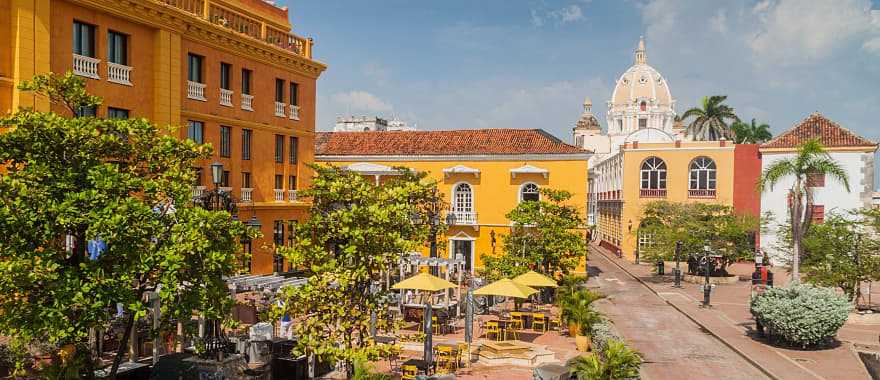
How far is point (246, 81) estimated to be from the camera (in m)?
26.5

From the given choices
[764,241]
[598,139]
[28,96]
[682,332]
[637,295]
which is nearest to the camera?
[28,96]

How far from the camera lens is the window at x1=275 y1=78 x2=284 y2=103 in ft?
92.6

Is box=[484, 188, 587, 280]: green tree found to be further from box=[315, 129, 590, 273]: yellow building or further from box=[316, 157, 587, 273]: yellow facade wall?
box=[316, 157, 587, 273]: yellow facade wall

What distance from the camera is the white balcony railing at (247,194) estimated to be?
1040 inches

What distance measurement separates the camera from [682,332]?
22.5m

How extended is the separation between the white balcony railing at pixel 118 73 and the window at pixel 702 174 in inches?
1433

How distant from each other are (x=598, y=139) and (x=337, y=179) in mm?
86213

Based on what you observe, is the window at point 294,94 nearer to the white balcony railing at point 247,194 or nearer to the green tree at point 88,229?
the white balcony railing at point 247,194

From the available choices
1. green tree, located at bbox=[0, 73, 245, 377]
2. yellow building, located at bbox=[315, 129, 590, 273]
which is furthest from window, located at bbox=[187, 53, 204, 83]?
yellow building, located at bbox=[315, 129, 590, 273]

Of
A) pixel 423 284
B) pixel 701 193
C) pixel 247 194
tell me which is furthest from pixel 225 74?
pixel 701 193

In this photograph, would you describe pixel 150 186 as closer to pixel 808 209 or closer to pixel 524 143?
pixel 808 209

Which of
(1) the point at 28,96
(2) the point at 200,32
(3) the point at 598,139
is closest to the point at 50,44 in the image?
(1) the point at 28,96

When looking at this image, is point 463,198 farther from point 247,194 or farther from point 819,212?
point 819,212

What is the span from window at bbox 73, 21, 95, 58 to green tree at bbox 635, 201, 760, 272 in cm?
2775
